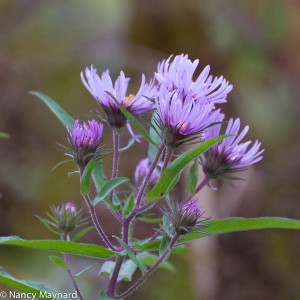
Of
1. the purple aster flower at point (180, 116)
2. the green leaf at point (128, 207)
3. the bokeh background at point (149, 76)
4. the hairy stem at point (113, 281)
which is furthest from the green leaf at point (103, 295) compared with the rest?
the bokeh background at point (149, 76)

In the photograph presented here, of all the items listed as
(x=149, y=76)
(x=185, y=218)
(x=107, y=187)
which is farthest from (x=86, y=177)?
(x=149, y=76)

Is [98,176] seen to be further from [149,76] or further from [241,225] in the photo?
[149,76]

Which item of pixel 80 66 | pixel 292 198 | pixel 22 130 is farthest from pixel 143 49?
pixel 292 198

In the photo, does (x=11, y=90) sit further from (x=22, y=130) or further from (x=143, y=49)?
(x=143, y=49)

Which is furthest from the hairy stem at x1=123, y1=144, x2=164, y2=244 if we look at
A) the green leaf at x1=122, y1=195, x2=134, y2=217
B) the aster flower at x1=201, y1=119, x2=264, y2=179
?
the aster flower at x1=201, y1=119, x2=264, y2=179

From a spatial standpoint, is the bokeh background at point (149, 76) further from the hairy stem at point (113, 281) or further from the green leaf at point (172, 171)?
the green leaf at point (172, 171)

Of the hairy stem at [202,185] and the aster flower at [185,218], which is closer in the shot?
the aster flower at [185,218]
